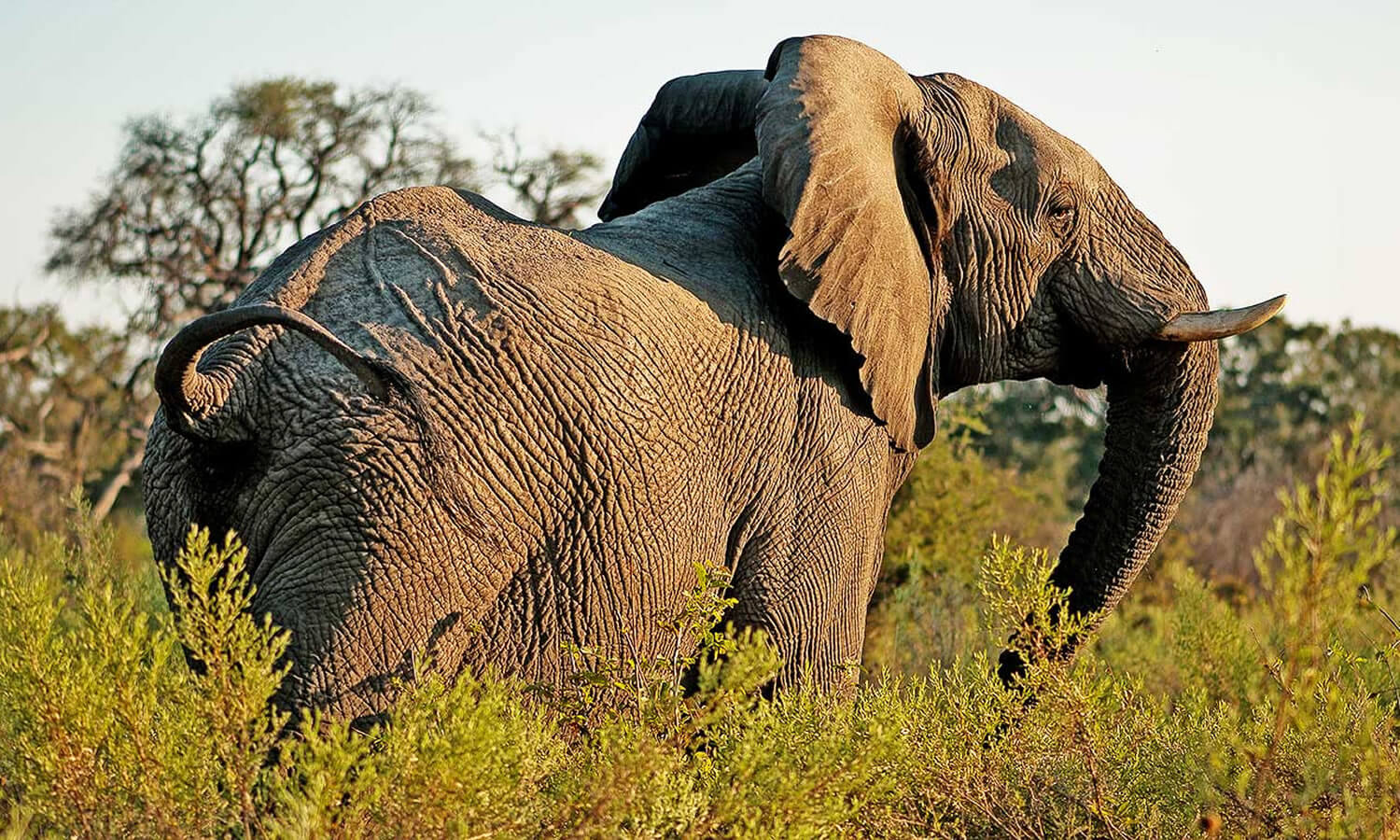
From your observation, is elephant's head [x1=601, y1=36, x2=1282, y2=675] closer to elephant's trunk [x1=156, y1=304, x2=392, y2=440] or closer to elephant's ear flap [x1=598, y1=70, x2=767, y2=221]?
elephant's ear flap [x1=598, y1=70, x2=767, y2=221]

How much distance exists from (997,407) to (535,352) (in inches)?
1081

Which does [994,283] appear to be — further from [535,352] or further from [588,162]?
[588,162]

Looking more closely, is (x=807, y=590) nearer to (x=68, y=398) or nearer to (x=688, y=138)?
(x=688, y=138)

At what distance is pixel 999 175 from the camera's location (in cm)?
519

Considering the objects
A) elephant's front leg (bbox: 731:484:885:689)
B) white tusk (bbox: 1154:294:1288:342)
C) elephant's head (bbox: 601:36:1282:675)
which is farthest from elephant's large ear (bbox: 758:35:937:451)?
white tusk (bbox: 1154:294:1288:342)

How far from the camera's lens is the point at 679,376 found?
13.6 feet

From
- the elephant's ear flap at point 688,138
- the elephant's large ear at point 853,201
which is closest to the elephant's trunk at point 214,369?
the elephant's large ear at point 853,201

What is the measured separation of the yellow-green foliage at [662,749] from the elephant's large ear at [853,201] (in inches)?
37.4

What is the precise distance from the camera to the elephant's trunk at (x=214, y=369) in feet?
11.2

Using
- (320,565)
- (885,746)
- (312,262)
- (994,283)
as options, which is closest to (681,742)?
(885,746)

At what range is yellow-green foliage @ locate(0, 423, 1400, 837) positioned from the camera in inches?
114

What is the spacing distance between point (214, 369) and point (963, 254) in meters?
2.34

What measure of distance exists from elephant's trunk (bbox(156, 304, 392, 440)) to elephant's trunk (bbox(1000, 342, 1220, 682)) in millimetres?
2554

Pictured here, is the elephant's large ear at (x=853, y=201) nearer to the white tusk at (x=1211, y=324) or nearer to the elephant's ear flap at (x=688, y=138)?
the elephant's ear flap at (x=688, y=138)
